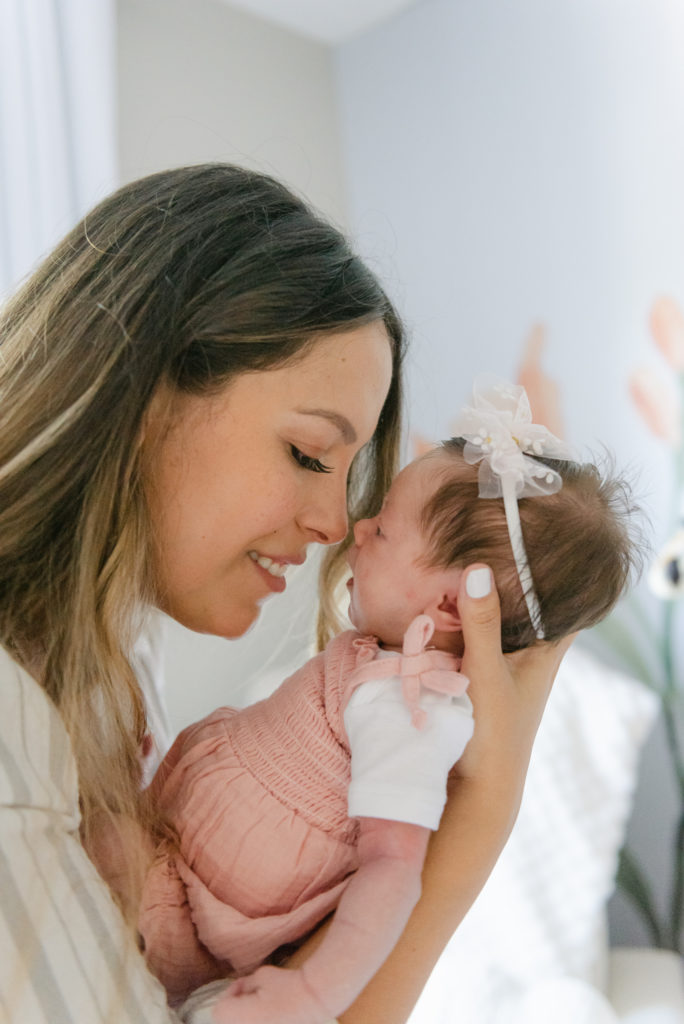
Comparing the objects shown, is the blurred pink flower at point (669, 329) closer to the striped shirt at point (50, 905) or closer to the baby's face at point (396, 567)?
the baby's face at point (396, 567)

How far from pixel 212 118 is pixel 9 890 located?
A: 8.34 feet

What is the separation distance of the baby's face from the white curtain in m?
1.22

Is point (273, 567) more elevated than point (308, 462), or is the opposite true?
point (308, 462)

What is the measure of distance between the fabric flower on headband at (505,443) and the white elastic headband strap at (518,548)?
11 millimetres

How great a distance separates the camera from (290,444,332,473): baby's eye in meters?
1.09

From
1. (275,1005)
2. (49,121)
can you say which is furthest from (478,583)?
(49,121)

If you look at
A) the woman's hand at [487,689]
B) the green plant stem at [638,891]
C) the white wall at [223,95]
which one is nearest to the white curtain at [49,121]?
the white wall at [223,95]

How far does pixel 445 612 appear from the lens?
1.10m

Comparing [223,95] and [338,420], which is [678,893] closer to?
[338,420]

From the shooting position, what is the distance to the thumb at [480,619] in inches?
40.4

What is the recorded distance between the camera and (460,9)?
2955mm

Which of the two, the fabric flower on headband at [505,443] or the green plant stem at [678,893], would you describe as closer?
the fabric flower on headband at [505,443]

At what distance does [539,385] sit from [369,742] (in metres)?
2.11

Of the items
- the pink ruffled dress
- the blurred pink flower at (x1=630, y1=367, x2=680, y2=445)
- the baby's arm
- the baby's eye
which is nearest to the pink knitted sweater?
the pink ruffled dress
